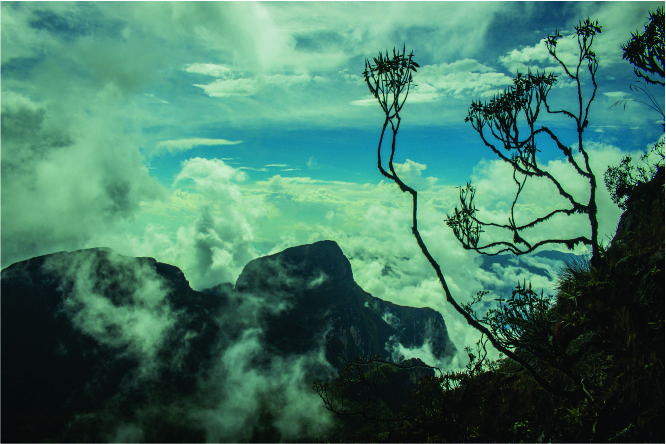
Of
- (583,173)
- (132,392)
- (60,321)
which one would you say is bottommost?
(132,392)

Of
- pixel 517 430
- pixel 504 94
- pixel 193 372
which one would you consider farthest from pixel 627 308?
pixel 193 372

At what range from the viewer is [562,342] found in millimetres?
11719

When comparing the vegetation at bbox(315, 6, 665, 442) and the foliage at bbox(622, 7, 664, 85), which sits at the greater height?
the foliage at bbox(622, 7, 664, 85)

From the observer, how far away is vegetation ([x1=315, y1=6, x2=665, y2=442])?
309 inches

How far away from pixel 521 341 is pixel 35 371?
247 m

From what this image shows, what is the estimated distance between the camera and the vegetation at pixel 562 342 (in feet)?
25.7

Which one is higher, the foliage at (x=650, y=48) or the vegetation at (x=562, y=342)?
the foliage at (x=650, y=48)

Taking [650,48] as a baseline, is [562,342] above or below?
below

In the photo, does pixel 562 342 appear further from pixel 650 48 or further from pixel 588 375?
pixel 650 48

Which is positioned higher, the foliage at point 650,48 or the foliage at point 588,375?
the foliage at point 650,48

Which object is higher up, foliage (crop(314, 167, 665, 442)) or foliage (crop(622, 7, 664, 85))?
foliage (crop(622, 7, 664, 85))

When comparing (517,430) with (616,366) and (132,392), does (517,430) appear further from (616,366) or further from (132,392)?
(132,392)

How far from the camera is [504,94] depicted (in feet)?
46.1

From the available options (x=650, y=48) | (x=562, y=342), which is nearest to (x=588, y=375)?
(x=562, y=342)
